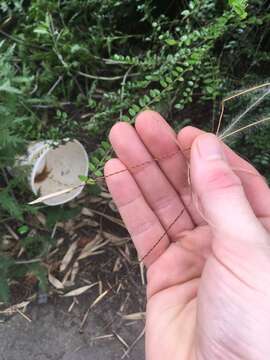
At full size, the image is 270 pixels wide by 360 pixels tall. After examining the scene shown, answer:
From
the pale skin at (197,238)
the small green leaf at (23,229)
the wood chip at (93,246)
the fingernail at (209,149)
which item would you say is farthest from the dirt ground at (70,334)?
the fingernail at (209,149)

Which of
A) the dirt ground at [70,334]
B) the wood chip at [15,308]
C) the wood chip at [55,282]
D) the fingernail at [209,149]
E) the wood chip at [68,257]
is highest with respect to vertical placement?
the fingernail at [209,149]

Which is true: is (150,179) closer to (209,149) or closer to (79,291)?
(209,149)

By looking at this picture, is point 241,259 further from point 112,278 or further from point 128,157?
point 112,278

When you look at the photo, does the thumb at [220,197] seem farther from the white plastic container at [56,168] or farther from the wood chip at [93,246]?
the wood chip at [93,246]

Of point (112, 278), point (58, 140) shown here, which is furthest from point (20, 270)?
point (58, 140)

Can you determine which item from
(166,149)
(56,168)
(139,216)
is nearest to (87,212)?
(56,168)

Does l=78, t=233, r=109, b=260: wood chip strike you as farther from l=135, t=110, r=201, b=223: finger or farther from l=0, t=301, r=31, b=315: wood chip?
l=135, t=110, r=201, b=223: finger
